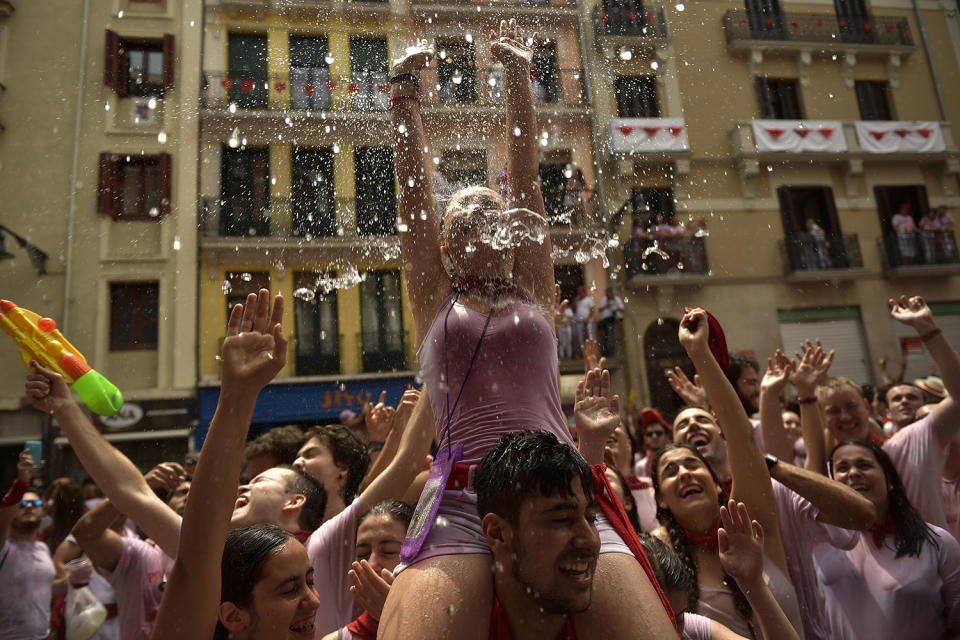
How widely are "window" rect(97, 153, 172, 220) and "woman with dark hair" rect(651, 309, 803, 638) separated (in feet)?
46.5

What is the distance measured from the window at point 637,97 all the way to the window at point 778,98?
121 inches

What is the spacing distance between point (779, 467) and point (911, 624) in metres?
0.83

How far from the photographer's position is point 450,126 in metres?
11.7

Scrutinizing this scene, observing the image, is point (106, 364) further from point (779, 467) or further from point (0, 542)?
point (779, 467)

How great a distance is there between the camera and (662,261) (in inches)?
604

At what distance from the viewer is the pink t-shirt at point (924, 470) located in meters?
3.43

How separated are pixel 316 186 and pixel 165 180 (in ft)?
10.2

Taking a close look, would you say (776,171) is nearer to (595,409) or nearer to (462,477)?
(595,409)

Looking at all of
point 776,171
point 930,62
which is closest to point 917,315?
point 776,171

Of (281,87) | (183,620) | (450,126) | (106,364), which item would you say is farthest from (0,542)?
(281,87)

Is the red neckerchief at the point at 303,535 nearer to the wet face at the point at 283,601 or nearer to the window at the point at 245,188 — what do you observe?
the wet face at the point at 283,601

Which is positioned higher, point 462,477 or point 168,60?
point 168,60

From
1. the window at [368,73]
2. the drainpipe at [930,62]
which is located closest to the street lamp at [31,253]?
the window at [368,73]

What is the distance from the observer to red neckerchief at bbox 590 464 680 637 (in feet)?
5.40
